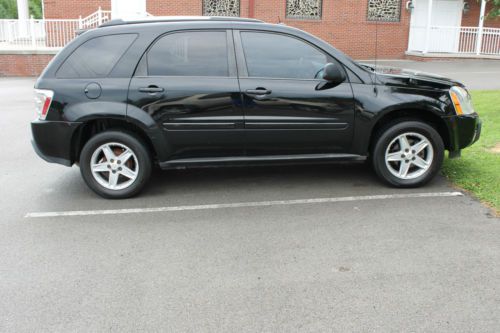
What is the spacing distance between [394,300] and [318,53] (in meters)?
3.04

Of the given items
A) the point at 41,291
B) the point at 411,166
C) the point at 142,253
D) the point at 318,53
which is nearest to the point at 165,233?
the point at 142,253

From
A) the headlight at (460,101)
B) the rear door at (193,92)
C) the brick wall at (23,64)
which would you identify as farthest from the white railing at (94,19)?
the headlight at (460,101)

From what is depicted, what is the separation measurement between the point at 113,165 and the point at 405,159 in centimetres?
322

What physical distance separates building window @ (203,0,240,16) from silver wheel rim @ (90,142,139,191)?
657 inches

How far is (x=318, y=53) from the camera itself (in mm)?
5738

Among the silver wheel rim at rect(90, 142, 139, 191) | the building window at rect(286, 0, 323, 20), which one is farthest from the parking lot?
the building window at rect(286, 0, 323, 20)

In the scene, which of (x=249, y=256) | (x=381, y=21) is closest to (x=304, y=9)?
(x=381, y=21)

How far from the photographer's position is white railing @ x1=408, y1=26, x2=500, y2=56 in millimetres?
22531

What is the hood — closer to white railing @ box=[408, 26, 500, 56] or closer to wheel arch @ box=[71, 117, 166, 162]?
wheel arch @ box=[71, 117, 166, 162]

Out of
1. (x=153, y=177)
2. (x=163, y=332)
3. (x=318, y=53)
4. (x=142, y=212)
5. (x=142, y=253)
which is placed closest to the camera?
(x=163, y=332)

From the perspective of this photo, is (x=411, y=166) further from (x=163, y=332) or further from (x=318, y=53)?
(x=163, y=332)

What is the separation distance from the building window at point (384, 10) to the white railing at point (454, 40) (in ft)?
3.27

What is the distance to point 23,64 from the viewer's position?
722 inches

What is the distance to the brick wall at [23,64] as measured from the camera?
1820 centimetres
